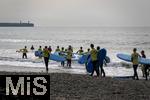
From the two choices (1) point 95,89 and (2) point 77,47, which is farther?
(2) point 77,47

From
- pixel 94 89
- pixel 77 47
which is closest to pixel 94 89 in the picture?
pixel 94 89

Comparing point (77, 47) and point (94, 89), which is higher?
point (77, 47)

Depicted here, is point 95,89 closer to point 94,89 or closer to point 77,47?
point 94,89

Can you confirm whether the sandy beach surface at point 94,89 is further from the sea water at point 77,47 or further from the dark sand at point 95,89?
the sea water at point 77,47

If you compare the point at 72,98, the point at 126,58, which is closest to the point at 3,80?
the point at 72,98

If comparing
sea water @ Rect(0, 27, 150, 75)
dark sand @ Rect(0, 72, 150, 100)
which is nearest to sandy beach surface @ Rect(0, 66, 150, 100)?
dark sand @ Rect(0, 72, 150, 100)

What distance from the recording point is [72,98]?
1271cm

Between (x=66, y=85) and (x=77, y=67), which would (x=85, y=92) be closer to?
(x=66, y=85)

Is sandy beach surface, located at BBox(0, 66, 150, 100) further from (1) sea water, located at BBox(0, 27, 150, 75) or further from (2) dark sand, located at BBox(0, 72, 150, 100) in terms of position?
(1) sea water, located at BBox(0, 27, 150, 75)

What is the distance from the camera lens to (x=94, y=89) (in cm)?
1456

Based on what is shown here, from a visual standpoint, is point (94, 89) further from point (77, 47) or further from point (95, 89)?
point (77, 47)

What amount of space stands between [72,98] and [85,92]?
4.33 ft

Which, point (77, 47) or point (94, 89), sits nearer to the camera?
point (94, 89)

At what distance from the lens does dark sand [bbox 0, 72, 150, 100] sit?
13110mm
